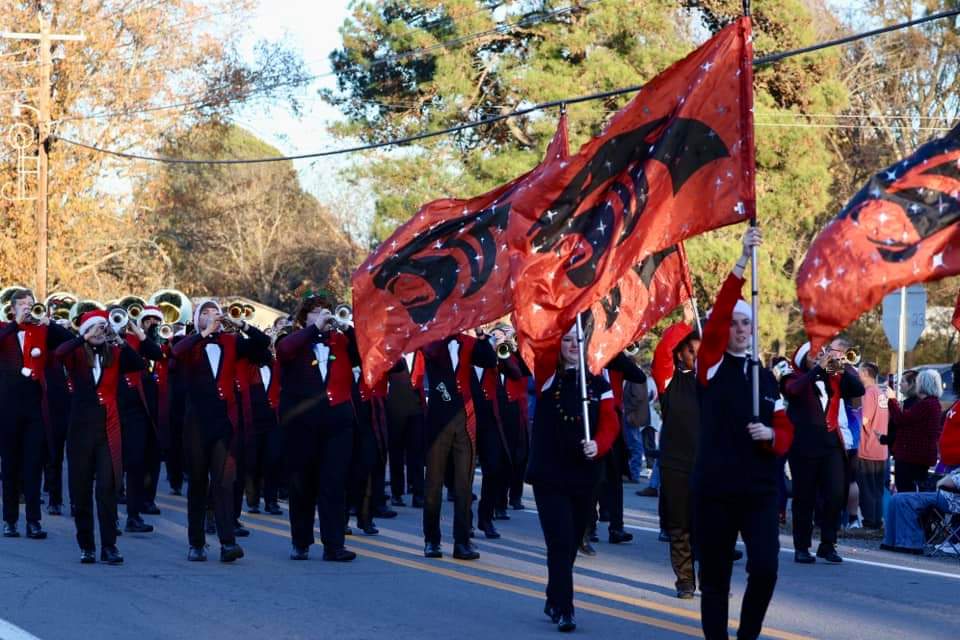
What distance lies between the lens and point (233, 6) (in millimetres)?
40719

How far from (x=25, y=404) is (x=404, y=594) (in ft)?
16.5

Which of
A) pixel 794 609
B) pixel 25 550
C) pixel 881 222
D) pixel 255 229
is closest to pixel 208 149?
pixel 255 229

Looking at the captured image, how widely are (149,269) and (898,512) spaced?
35824mm

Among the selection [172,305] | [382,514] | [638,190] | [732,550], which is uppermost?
[638,190]

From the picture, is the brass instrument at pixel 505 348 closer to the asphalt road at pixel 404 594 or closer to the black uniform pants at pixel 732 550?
the asphalt road at pixel 404 594

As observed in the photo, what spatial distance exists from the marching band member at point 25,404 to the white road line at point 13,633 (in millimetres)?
4431

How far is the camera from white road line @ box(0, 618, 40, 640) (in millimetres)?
8839

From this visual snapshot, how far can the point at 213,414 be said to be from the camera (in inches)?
492

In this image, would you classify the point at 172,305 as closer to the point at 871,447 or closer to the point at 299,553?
the point at 871,447

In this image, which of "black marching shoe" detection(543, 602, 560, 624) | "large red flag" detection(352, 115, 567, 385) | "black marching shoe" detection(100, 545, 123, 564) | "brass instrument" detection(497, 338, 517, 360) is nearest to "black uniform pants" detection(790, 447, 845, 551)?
"brass instrument" detection(497, 338, 517, 360)

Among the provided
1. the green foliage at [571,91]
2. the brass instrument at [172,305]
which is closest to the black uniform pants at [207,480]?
the brass instrument at [172,305]

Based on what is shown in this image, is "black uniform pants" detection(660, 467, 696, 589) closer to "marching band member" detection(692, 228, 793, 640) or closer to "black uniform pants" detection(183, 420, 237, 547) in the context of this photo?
"marching band member" detection(692, 228, 793, 640)

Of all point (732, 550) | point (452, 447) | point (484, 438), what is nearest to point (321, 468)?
point (452, 447)

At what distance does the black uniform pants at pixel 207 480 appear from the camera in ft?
40.5
